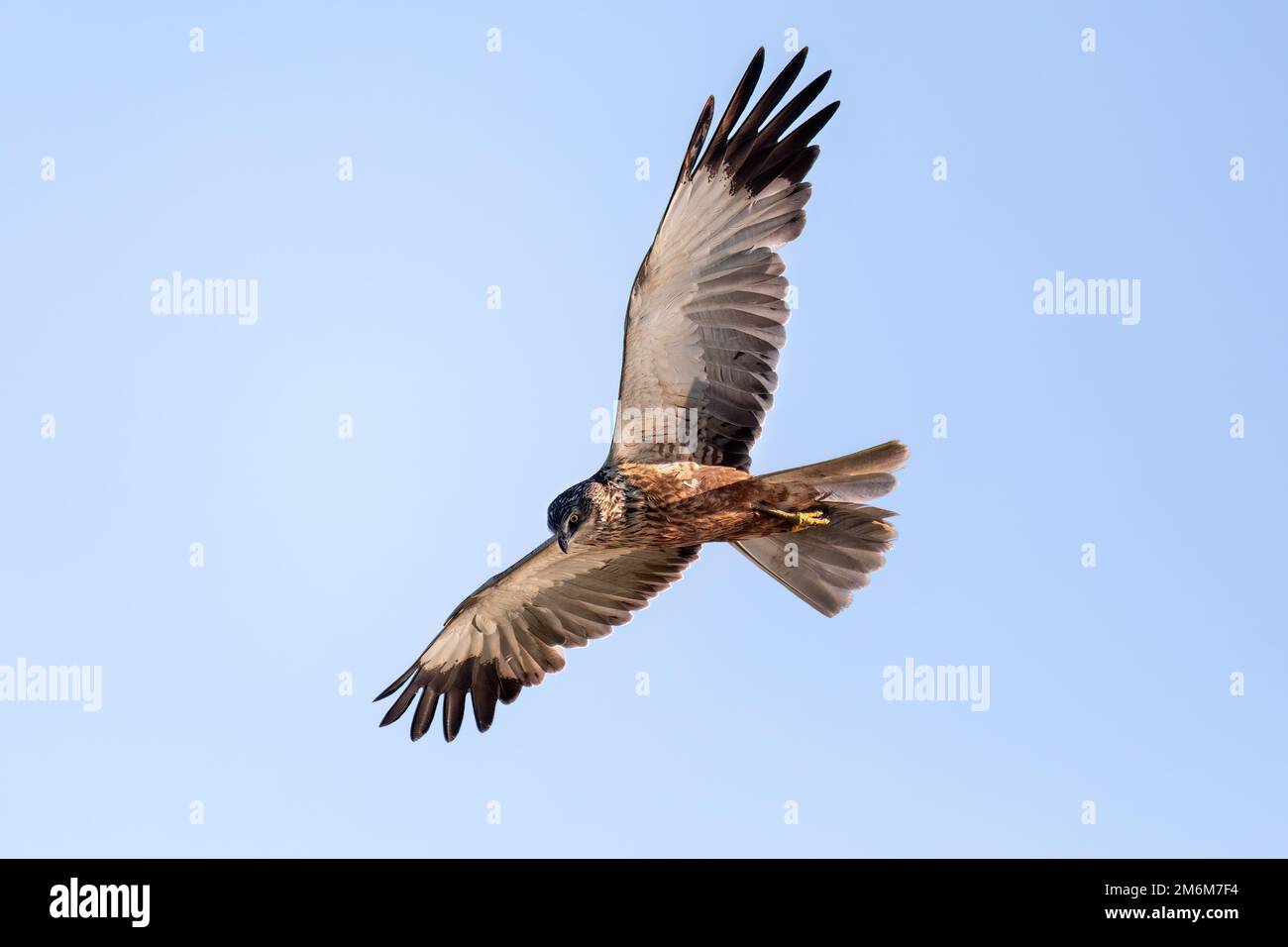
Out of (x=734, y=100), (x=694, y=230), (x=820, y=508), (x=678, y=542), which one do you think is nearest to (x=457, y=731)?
(x=678, y=542)

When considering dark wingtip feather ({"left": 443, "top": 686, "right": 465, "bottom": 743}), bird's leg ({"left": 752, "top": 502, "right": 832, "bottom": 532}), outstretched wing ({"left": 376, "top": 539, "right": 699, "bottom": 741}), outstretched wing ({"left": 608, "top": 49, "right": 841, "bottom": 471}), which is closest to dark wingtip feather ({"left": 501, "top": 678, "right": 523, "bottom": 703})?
outstretched wing ({"left": 376, "top": 539, "right": 699, "bottom": 741})

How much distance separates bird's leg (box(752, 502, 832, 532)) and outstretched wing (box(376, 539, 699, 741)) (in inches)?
64.9

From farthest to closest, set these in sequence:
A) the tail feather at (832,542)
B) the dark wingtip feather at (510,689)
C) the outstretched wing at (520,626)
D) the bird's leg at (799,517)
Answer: the dark wingtip feather at (510,689)
the outstretched wing at (520,626)
the bird's leg at (799,517)
the tail feather at (832,542)

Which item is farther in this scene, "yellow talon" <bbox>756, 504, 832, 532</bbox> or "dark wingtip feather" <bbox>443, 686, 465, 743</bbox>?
"dark wingtip feather" <bbox>443, 686, 465, 743</bbox>

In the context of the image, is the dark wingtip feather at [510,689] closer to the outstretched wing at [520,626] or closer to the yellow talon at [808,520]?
the outstretched wing at [520,626]

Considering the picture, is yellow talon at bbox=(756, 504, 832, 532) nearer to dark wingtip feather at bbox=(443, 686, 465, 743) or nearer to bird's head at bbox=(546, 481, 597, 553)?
bird's head at bbox=(546, 481, 597, 553)

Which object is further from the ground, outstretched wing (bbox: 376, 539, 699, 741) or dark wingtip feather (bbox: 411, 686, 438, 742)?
outstretched wing (bbox: 376, 539, 699, 741)

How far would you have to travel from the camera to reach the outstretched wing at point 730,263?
1034 centimetres

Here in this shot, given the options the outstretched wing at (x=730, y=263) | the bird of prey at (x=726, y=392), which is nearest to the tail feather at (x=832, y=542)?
the bird of prey at (x=726, y=392)

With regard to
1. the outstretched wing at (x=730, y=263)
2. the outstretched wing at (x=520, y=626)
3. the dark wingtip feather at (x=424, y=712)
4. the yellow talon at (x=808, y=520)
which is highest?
the outstretched wing at (x=730, y=263)

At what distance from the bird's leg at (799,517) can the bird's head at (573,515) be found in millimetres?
1148

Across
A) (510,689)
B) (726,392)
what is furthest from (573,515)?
(510,689)

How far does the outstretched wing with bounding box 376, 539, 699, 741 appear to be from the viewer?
1209cm

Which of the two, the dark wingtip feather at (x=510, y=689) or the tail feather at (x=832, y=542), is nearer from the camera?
the tail feather at (x=832, y=542)
